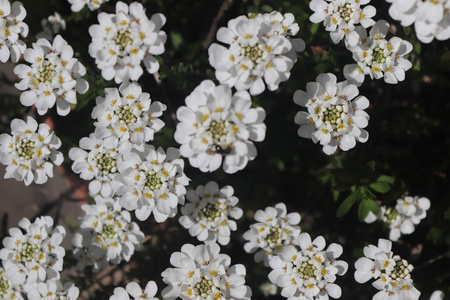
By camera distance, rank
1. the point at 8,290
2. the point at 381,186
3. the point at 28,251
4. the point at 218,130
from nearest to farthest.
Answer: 1. the point at 218,130
2. the point at 381,186
3. the point at 28,251
4. the point at 8,290

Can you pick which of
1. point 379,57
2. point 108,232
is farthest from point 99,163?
point 379,57

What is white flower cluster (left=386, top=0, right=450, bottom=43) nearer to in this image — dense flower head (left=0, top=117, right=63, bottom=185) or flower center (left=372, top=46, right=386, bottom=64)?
flower center (left=372, top=46, right=386, bottom=64)

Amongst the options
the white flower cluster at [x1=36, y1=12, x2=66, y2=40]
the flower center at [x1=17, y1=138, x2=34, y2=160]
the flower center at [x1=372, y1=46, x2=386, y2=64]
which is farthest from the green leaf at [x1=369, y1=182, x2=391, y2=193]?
the white flower cluster at [x1=36, y1=12, x2=66, y2=40]

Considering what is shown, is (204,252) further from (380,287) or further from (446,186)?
(446,186)

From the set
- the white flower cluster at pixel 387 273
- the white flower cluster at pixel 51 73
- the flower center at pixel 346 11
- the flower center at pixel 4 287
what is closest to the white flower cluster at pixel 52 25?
the white flower cluster at pixel 51 73

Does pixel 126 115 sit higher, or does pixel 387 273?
pixel 126 115

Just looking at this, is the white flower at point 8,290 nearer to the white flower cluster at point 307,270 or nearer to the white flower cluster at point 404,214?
the white flower cluster at point 307,270

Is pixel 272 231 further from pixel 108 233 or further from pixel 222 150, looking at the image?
pixel 108 233

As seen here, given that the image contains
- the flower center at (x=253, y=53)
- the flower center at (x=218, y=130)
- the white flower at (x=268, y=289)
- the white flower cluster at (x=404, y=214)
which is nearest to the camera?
the flower center at (x=218, y=130)
